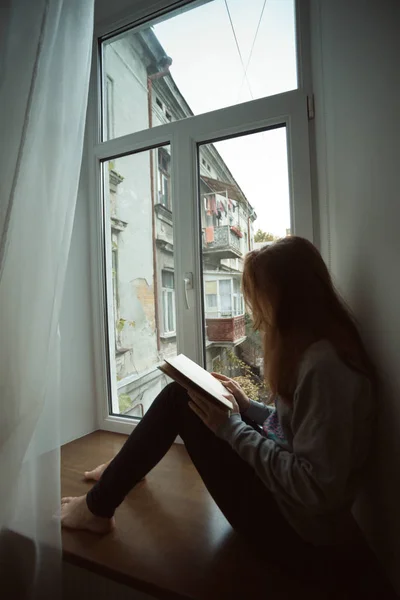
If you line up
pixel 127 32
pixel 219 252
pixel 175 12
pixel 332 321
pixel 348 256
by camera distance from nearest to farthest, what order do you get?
1. pixel 332 321
2. pixel 348 256
3. pixel 219 252
4. pixel 175 12
5. pixel 127 32

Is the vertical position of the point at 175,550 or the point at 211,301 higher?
the point at 211,301

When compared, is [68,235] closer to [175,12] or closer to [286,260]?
[286,260]

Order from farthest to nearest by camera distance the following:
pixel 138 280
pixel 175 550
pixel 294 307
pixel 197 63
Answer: pixel 138 280, pixel 197 63, pixel 175 550, pixel 294 307

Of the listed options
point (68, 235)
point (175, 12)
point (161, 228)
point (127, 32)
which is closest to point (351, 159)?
point (68, 235)

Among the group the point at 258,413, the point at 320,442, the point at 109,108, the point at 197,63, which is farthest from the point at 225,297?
the point at 109,108

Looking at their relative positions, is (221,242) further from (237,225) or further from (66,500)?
(66,500)

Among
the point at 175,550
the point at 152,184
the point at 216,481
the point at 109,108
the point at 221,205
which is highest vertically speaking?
the point at 109,108

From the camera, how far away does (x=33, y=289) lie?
0.85 metres

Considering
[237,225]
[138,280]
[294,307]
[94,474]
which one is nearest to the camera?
[294,307]

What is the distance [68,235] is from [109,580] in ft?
2.79

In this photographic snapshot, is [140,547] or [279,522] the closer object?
[279,522]

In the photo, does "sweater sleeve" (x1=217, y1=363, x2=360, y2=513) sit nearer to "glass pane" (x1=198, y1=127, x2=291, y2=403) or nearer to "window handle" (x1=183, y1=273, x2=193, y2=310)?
"glass pane" (x1=198, y1=127, x2=291, y2=403)

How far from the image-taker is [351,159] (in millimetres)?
729

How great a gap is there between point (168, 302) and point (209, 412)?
0.75m
